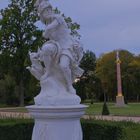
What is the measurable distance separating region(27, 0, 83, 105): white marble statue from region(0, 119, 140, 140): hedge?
179 centimetres

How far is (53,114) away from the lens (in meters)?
8.50

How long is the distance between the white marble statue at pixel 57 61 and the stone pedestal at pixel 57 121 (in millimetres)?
244

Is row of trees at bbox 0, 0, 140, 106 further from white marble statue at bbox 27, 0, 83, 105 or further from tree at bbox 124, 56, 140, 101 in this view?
white marble statue at bbox 27, 0, 83, 105

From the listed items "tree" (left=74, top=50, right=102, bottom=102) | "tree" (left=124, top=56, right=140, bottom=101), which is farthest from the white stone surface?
"tree" (left=74, top=50, right=102, bottom=102)

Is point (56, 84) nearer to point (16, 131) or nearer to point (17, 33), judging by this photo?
point (16, 131)

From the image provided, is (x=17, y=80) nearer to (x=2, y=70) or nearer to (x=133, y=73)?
(x=2, y=70)

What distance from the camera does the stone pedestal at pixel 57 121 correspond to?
8500 millimetres

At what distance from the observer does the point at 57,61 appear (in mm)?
9086

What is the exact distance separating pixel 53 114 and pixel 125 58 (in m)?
66.6

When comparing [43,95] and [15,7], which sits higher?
[15,7]

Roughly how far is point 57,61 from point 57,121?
1.26m

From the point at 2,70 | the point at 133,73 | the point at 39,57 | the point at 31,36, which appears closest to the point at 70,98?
the point at 39,57

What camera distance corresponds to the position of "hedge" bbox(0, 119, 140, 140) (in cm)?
1011

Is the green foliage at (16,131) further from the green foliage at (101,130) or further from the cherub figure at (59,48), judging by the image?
the cherub figure at (59,48)
